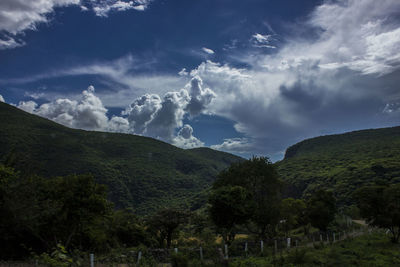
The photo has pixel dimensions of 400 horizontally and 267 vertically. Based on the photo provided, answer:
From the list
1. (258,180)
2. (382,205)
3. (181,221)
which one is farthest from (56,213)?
(382,205)

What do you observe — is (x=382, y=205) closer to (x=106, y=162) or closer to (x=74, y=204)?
(x=74, y=204)

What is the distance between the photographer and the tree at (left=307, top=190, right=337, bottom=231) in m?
40.8

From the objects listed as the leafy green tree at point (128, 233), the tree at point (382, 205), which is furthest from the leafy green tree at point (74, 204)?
the tree at point (382, 205)

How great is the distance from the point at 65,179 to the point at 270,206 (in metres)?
23.3

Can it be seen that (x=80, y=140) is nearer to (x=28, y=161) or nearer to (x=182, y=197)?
(x=182, y=197)

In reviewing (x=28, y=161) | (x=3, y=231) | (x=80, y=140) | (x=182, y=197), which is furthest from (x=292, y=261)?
(x=80, y=140)

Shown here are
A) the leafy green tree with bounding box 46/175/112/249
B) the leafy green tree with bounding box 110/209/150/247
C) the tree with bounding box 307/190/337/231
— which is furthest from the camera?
the tree with bounding box 307/190/337/231

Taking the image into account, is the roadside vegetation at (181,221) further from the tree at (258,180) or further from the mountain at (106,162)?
the mountain at (106,162)

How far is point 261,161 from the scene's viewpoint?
3931 centimetres

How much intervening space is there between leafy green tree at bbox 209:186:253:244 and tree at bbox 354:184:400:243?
12326 mm

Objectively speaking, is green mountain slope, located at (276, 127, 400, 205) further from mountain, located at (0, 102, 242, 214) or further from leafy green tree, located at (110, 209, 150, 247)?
leafy green tree, located at (110, 209, 150, 247)

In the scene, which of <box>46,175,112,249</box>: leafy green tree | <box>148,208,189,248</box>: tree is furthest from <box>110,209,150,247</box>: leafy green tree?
<box>46,175,112,249</box>: leafy green tree

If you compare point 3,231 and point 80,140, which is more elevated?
point 80,140

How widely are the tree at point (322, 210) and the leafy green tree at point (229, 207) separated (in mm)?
15696
